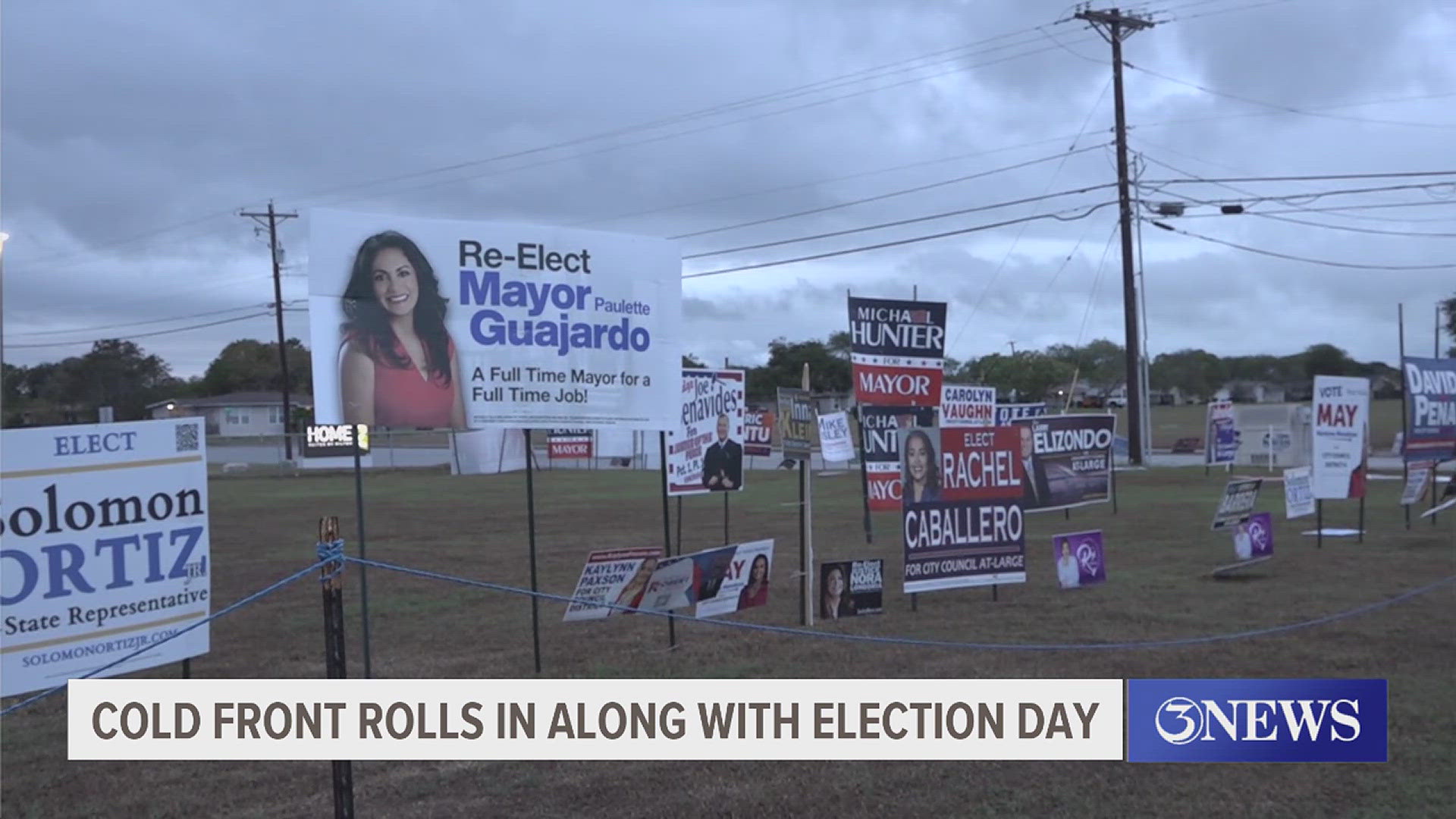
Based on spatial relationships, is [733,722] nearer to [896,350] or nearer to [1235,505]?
[896,350]

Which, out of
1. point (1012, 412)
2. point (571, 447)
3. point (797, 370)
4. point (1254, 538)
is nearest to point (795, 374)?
point (797, 370)

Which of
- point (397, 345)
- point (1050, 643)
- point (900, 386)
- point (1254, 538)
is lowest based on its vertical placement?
point (1050, 643)

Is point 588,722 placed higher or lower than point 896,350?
lower

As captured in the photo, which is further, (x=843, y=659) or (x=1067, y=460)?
(x=1067, y=460)

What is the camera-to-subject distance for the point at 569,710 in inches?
275

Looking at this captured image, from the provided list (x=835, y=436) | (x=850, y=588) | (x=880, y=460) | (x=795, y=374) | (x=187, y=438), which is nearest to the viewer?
(x=187, y=438)

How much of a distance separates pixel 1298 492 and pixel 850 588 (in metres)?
10.9

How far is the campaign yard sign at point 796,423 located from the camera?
12.7 m

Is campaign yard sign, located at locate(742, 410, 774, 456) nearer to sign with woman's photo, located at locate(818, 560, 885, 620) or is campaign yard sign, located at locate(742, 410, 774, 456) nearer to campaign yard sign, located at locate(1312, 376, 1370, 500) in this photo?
campaign yard sign, located at locate(1312, 376, 1370, 500)

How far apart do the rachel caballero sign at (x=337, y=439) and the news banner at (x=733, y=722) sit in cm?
206

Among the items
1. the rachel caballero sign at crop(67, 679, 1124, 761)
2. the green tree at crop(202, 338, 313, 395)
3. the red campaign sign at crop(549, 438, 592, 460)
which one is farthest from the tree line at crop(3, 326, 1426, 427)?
the rachel caballero sign at crop(67, 679, 1124, 761)

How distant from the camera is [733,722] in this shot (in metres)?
7.58

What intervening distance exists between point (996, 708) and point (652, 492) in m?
27.1

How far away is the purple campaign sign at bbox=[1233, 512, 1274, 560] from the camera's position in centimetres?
1572
